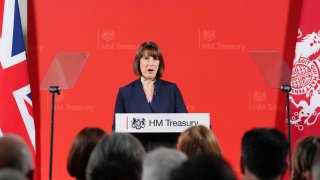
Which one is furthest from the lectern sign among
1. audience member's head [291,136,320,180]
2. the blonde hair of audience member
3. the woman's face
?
audience member's head [291,136,320,180]

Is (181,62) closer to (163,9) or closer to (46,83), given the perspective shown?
(163,9)

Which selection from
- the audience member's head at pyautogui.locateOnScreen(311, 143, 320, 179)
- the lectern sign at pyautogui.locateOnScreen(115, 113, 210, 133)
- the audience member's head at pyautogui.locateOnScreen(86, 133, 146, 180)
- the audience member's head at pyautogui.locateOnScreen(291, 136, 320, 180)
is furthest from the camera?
the lectern sign at pyautogui.locateOnScreen(115, 113, 210, 133)

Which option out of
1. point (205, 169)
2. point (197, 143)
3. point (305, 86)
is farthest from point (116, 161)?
point (305, 86)

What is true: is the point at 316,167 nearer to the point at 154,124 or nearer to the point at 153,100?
the point at 154,124

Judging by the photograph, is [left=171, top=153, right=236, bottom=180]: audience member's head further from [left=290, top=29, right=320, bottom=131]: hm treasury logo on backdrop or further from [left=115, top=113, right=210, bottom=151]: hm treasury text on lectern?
[left=290, top=29, right=320, bottom=131]: hm treasury logo on backdrop

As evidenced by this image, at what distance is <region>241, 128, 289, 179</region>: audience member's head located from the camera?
9.16ft

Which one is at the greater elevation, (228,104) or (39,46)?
(39,46)

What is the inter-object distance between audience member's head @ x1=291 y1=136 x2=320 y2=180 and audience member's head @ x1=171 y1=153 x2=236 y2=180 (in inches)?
45.7

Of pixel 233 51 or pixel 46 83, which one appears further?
pixel 233 51

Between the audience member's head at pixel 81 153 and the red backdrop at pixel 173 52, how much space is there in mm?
3444

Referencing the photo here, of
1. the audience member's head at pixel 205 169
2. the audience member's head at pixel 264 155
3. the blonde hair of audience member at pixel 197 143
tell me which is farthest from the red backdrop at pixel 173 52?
the audience member's head at pixel 205 169

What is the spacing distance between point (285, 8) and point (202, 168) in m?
5.18

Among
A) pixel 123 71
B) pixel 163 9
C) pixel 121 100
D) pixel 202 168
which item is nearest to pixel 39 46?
pixel 123 71

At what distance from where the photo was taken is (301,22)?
6.65 m
